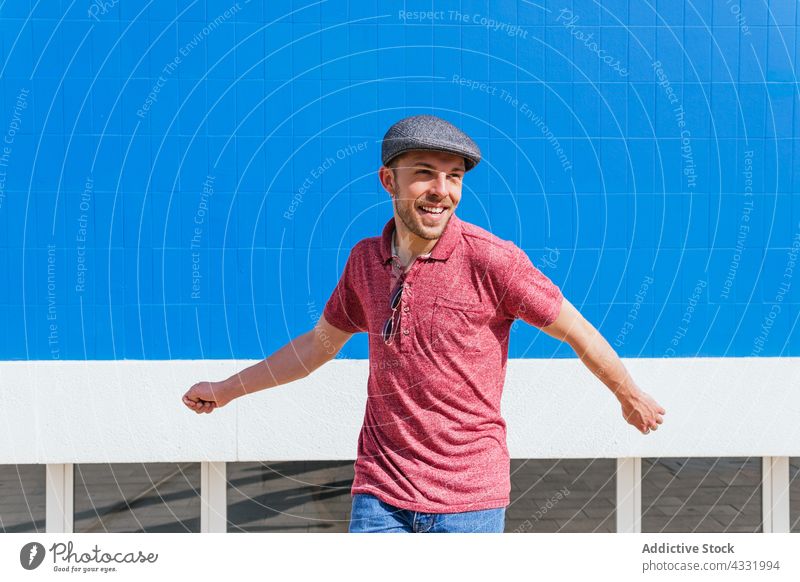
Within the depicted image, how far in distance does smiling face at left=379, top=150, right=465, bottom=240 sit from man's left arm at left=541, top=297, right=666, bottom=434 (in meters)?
0.38

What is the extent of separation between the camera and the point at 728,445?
368 cm

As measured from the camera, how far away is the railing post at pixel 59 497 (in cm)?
393

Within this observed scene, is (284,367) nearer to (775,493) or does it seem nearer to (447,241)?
(447,241)

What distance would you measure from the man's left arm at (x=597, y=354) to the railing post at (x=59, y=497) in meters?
2.71

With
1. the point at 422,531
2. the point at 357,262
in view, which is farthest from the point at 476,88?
the point at 422,531

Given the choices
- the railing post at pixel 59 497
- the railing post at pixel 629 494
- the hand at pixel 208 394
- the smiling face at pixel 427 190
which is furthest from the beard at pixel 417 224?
the railing post at pixel 59 497

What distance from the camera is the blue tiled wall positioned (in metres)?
3.61

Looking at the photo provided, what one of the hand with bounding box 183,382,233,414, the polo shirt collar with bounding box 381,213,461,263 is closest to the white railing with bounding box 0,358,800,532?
the hand with bounding box 183,382,233,414

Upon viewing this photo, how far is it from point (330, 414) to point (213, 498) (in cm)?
81

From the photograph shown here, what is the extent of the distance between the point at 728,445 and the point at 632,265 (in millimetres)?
879

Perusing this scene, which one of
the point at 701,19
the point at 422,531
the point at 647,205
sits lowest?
the point at 422,531

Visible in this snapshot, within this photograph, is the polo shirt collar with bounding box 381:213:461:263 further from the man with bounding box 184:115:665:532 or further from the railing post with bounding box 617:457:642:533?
the railing post with bounding box 617:457:642:533

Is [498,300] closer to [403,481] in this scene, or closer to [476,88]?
[403,481]

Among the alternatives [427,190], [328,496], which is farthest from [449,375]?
[328,496]
